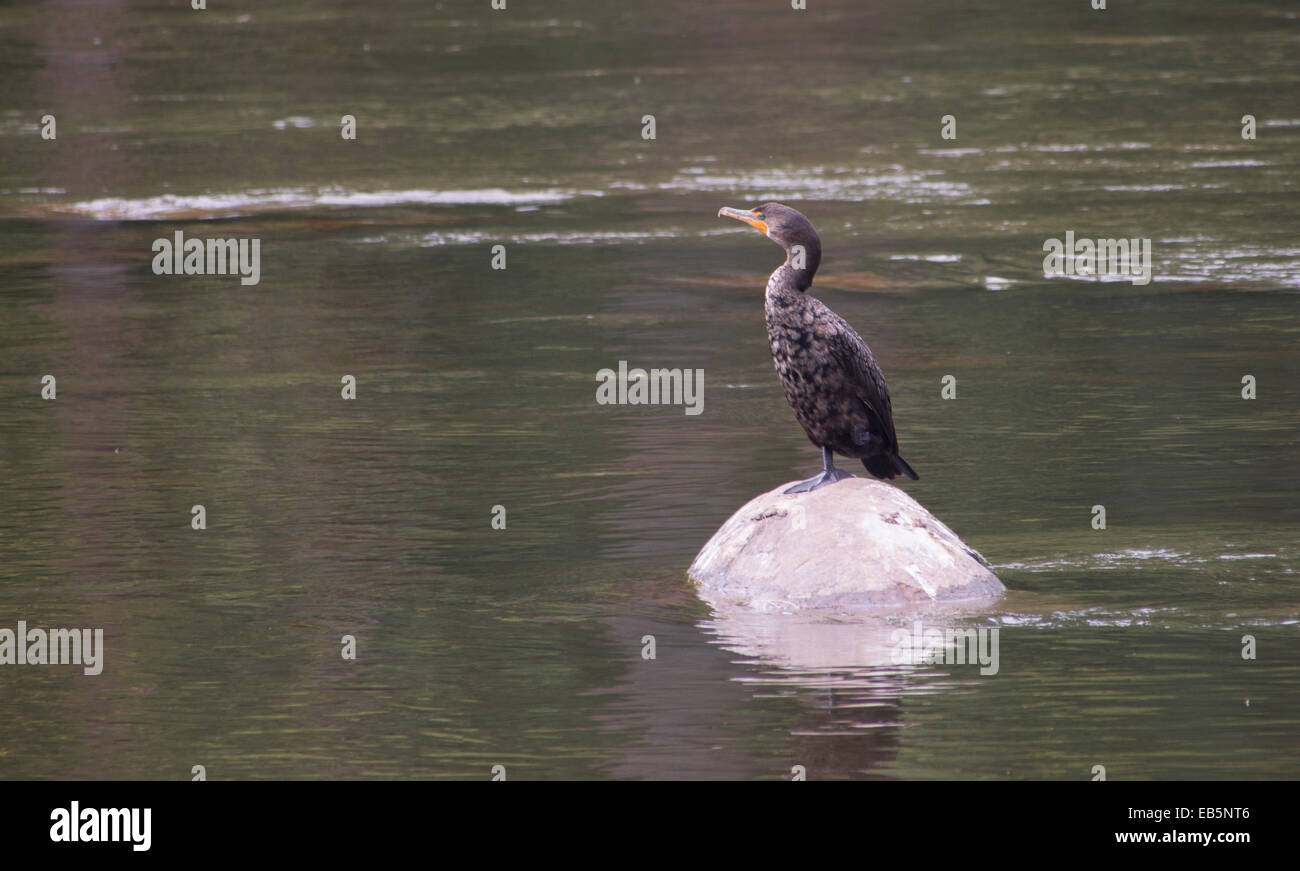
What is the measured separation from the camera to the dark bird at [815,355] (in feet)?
30.7

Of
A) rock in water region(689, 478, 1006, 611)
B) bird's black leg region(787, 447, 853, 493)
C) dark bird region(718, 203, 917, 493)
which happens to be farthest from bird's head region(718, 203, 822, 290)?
rock in water region(689, 478, 1006, 611)

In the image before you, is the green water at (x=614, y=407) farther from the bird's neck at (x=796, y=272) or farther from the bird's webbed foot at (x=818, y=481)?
the bird's neck at (x=796, y=272)

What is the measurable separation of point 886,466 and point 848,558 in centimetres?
62

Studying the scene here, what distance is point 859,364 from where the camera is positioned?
9352 mm

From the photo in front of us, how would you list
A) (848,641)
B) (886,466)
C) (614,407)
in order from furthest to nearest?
1. (614,407)
2. (886,466)
3. (848,641)

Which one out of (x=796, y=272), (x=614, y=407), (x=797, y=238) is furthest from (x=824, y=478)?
(x=614, y=407)

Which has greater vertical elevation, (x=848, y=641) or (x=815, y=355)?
(x=815, y=355)

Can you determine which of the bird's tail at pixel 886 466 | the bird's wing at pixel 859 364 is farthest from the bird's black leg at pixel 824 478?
the bird's wing at pixel 859 364

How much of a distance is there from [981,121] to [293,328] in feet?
37.3

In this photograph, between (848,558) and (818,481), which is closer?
(848,558)

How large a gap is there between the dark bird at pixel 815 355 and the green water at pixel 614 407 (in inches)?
38.9

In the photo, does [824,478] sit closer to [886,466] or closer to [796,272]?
[886,466]

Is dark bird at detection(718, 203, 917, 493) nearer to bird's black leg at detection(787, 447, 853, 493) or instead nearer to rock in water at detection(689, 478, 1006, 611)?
bird's black leg at detection(787, 447, 853, 493)

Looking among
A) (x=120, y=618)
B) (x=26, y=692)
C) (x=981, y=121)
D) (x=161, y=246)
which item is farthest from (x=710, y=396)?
(x=981, y=121)
